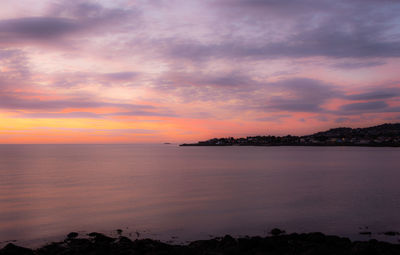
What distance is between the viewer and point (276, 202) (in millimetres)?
23453

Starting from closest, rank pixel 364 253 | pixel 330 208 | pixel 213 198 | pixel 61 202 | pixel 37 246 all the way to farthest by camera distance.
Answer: pixel 364 253 < pixel 37 246 < pixel 330 208 < pixel 61 202 < pixel 213 198

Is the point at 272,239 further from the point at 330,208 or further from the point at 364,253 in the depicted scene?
the point at 330,208

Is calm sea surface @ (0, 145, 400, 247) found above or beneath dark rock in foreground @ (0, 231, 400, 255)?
beneath

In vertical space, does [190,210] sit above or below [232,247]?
below

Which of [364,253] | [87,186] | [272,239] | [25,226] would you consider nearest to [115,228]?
[25,226]

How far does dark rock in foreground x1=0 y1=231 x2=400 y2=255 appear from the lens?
10.8 metres

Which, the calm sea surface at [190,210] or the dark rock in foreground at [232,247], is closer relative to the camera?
the dark rock in foreground at [232,247]

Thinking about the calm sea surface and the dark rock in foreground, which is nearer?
the dark rock in foreground

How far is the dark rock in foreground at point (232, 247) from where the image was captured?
35.6 feet

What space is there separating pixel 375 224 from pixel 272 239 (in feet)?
24.7

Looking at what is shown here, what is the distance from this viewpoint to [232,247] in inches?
445

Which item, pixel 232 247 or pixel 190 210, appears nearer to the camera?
pixel 232 247

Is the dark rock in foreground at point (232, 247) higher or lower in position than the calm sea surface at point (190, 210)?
higher

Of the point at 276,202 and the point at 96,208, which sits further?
the point at 276,202
